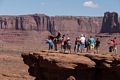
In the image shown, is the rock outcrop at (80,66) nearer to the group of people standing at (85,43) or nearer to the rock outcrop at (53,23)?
the group of people standing at (85,43)

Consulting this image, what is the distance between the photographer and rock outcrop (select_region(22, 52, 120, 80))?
20531 mm

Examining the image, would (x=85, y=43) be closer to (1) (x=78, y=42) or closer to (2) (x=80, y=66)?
(1) (x=78, y=42)

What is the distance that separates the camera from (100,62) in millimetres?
20906

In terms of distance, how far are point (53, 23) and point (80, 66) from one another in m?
170

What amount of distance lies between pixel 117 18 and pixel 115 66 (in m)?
150

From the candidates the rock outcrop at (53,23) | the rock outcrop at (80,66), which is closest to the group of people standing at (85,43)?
the rock outcrop at (80,66)

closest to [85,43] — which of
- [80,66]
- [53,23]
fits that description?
[80,66]

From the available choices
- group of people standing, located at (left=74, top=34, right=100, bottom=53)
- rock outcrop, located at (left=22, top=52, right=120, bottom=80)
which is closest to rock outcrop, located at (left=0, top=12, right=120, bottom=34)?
group of people standing, located at (left=74, top=34, right=100, bottom=53)

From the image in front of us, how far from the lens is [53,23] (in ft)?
626

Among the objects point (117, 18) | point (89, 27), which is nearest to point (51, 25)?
point (89, 27)

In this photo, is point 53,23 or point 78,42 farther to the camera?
point 53,23

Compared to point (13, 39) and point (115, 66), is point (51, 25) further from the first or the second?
point (115, 66)

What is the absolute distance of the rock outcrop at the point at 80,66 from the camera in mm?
20531

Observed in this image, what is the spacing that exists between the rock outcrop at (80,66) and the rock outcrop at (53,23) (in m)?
161
